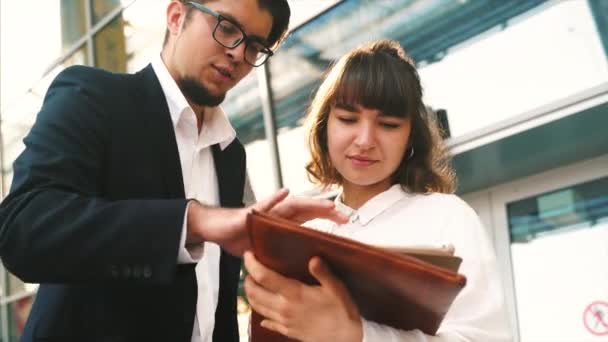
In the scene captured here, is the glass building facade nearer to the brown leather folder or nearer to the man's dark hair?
the man's dark hair

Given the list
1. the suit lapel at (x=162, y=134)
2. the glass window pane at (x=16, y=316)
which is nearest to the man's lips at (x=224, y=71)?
the suit lapel at (x=162, y=134)

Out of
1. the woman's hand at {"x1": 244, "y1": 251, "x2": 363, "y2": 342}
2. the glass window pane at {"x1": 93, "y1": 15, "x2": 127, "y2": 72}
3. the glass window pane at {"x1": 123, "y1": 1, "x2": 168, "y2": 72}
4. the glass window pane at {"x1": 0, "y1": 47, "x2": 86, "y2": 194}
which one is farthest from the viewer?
the glass window pane at {"x1": 0, "y1": 47, "x2": 86, "y2": 194}

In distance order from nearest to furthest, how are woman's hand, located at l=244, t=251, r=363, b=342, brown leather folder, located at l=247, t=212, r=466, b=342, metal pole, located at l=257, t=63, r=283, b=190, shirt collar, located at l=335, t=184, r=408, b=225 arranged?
brown leather folder, located at l=247, t=212, r=466, b=342 < woman's hand, located at l=244, t=251, r=363, b=342 < shirt collar, located at l=335, t=184, r=408, b=225 < metal pole, located at l=257, t=63, r=283, b=190

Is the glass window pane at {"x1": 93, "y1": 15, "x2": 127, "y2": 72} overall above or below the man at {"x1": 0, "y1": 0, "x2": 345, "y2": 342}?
above

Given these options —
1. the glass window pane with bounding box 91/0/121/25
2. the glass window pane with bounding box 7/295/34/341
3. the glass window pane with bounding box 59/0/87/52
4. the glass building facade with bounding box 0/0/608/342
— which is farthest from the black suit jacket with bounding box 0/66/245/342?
the glass window pane with bounding box 7/295/34/341

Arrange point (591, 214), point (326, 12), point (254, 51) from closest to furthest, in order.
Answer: point (254, 51), point (591, 214), point (326, 12)

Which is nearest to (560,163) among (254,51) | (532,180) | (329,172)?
(532,180)

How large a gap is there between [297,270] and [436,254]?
219 millimetres

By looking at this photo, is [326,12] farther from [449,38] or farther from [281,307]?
[281,307]

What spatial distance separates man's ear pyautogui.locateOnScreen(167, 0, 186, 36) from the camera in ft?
5.89

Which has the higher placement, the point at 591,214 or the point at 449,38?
the point at 449,38

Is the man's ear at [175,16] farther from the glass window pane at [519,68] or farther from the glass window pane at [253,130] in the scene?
the glass window pane at [253,130]

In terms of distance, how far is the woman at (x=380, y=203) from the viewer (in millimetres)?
1017

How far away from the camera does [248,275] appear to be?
1.04m
